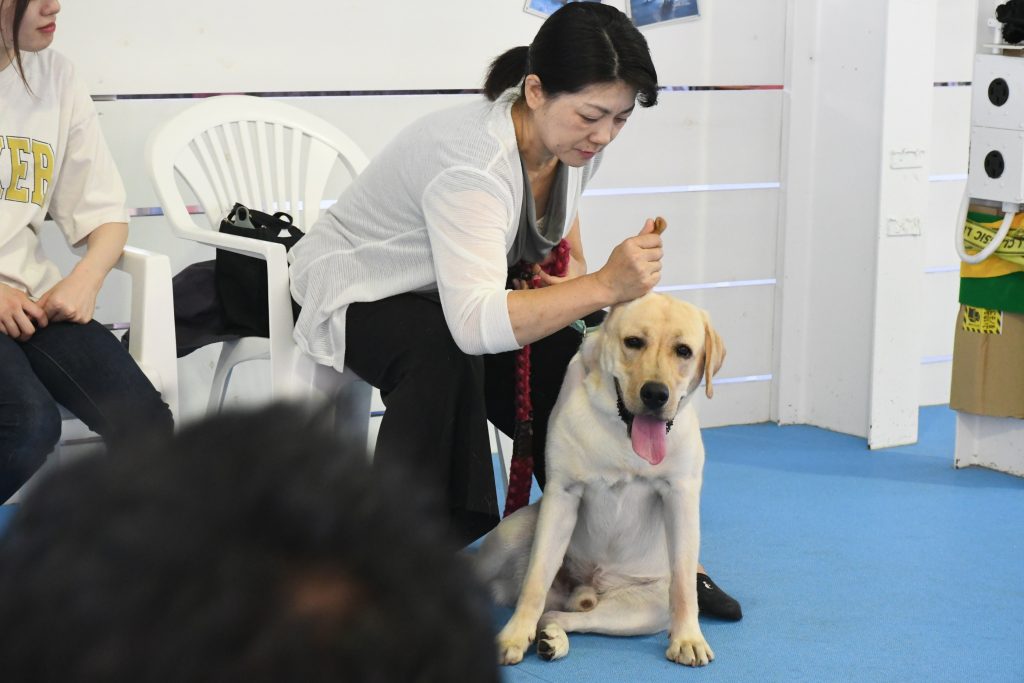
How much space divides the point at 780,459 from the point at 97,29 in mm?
2125

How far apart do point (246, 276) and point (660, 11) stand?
163 cm

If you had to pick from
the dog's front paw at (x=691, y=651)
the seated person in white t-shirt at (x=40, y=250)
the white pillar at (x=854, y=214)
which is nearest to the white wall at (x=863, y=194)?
the white pillar at (x=854, y=214)

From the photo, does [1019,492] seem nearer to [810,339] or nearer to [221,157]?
[810,339]

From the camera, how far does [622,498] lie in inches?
83.1

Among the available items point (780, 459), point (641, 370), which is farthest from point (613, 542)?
point (780, 459)

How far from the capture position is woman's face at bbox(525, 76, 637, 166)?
1.96 m

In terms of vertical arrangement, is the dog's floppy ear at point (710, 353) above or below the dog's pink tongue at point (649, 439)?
above

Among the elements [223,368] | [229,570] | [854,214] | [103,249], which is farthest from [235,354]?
[229,570]

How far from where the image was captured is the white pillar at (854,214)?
3.29m

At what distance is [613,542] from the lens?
85.0 inches

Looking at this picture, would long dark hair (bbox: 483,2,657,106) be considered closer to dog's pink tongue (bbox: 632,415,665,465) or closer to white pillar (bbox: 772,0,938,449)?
dog's pink tongue (bbox: 632,415,665,465)

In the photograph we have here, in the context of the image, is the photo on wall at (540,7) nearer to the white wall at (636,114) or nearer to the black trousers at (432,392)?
the white wall at (636,114)

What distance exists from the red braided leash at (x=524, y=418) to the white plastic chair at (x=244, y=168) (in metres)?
0.30

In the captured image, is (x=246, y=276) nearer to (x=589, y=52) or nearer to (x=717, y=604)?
(x=589, y=52)
